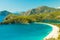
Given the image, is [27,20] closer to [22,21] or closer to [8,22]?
[22,21]

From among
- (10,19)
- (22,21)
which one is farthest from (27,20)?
(10,19)

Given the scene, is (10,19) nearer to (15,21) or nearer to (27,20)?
(15,21)

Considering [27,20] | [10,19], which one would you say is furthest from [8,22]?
[27,20]

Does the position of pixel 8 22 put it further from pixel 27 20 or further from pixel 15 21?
pixel 27 20

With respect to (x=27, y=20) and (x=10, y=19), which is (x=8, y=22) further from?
(x=27, y=20)
